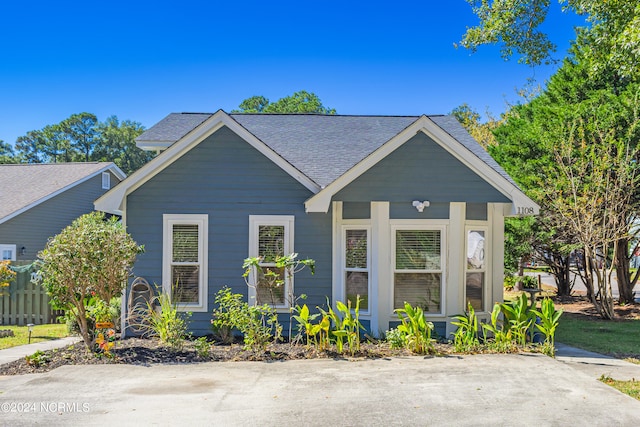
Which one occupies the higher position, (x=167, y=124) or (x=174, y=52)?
(x=174, y=52)

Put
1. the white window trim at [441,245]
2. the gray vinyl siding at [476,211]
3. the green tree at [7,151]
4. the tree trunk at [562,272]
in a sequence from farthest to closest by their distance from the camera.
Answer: the green tree at [7,151]
the tree trunk at [562,272]
the gray vinyl siding at [476,211]
the white window trim at [441,245]

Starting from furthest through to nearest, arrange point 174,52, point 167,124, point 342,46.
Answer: point 342,46 < point 174,52 < point 167,124

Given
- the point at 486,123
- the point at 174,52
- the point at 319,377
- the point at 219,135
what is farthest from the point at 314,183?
the point at 486,123

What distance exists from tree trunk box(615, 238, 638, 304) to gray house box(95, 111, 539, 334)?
345 inches

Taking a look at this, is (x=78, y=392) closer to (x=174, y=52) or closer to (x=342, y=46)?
(x=174, y=52)

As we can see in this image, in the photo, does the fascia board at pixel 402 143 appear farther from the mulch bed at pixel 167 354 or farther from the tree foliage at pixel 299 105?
the tree foliage at pixel 299 105

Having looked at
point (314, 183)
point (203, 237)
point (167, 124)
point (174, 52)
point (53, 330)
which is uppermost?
point (174, 52)

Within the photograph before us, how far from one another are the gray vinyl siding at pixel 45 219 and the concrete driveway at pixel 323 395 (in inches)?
551

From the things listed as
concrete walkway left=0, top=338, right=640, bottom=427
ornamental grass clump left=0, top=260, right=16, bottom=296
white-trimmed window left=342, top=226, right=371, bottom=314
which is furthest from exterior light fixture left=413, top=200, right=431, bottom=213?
ornamental grass clump left=0, top=260, right=16, bottom=296

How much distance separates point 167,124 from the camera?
1492 cm

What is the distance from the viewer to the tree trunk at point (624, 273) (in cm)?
1742

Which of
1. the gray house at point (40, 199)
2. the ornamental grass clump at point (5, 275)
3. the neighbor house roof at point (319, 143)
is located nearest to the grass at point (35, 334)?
the ornamental grass clump at point (5, 275)

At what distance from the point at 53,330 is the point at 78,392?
23.1ft

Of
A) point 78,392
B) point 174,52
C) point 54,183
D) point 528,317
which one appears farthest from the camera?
point 54,183
